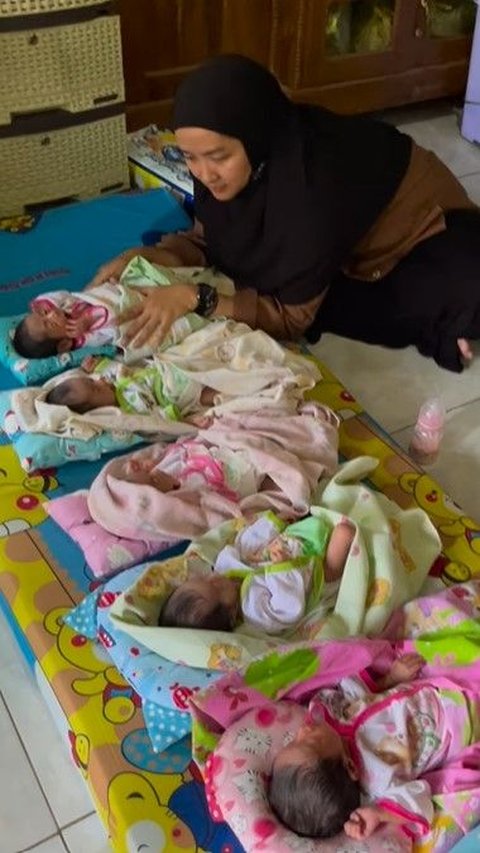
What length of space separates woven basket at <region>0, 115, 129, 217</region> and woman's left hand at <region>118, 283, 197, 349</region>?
630mm

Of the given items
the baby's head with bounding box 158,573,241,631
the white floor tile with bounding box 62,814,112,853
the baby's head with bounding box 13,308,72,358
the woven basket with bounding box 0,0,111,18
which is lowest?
the white floor tile with bounding box 62,814,112,853

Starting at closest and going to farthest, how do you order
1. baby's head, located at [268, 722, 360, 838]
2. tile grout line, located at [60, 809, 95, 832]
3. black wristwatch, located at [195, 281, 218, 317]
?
baby's head, located at [268, 722, 360, 838] < tile grout line, located at [60, 809, 95, 832] < black wristwatch, located at [195, 281, 218, 317]

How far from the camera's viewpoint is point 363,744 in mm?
1227

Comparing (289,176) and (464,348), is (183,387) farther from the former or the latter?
(464,348)

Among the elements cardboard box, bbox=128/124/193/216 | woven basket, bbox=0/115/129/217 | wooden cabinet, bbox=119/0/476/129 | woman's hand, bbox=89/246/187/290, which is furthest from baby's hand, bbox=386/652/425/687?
wooden cabinet, bbox=119/0/476/129

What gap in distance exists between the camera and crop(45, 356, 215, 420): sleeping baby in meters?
1.78

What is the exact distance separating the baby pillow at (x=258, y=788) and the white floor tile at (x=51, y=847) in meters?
0.23

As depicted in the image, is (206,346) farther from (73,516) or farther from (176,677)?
(176,677)

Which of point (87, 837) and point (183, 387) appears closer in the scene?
point (87, 837)

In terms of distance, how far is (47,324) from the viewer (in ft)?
6.14

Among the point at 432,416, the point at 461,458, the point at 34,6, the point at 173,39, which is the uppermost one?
the point at 34,6

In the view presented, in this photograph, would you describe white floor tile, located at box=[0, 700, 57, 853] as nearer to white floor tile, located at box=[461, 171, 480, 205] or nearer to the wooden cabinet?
the wooden cabinet

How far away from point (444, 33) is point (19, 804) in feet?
8.29

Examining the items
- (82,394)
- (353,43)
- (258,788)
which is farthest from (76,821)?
(353,43)
